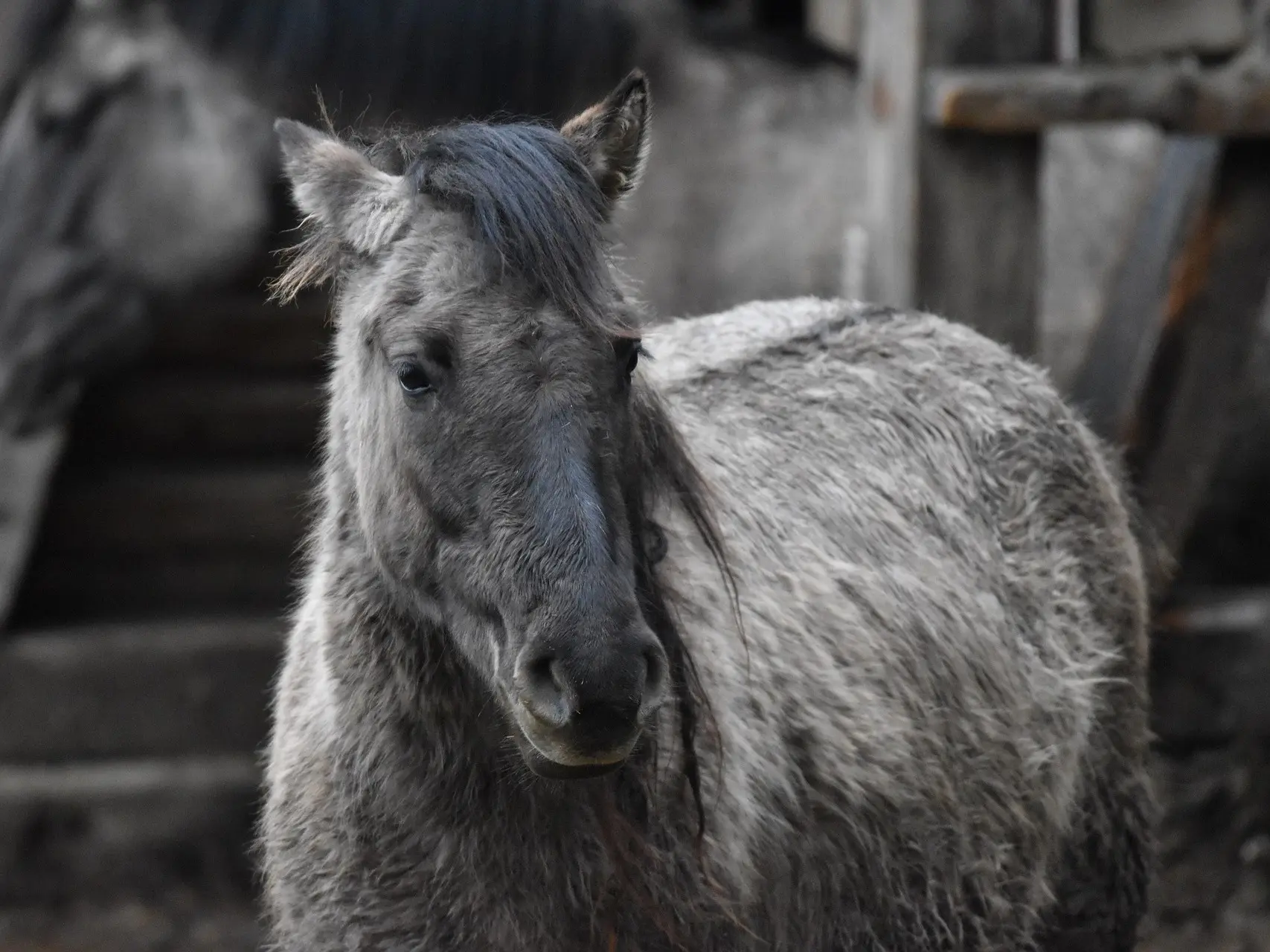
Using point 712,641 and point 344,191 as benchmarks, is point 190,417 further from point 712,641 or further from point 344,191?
point 712,641

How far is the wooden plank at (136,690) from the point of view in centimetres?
549

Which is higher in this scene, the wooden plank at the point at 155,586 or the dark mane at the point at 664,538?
the dark mane at the point at 664,538

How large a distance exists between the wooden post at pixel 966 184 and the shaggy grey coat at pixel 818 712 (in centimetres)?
56

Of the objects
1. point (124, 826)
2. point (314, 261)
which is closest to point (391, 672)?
point (314, 261)

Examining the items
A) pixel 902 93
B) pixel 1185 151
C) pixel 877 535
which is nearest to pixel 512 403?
pixel 877 535

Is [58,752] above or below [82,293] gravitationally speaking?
below

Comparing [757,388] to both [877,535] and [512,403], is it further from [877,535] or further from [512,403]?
[512,403]

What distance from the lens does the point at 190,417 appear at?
600 cm

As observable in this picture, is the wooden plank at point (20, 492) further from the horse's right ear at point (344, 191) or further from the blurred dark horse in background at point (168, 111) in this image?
the horse's right ear at point (344, 191)

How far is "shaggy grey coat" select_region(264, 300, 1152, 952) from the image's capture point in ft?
8.99

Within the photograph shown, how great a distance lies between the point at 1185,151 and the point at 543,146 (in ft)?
8.95

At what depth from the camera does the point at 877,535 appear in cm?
342

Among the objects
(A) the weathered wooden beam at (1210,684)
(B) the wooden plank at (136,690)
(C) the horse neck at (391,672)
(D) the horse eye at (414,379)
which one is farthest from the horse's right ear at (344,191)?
(A) the weathered wooden beam at (1210,684)

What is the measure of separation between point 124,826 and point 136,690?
47cm
